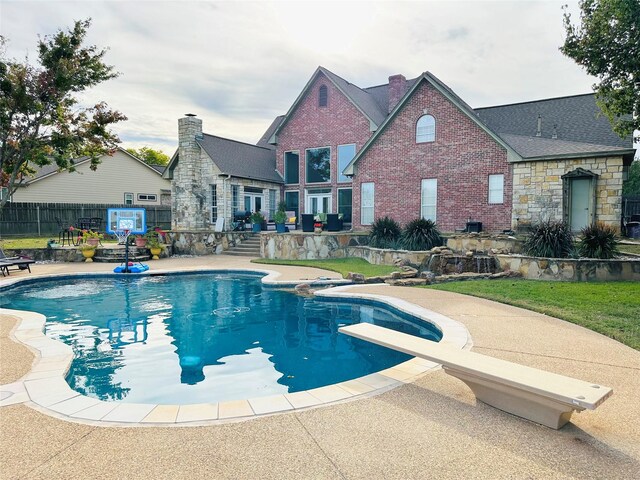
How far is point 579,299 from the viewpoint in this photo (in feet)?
27.7

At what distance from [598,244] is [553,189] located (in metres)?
4.47

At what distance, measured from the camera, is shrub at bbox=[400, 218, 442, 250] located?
1419 centimetres

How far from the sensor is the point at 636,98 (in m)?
9.54

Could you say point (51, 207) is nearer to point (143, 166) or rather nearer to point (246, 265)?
point (143, 166)

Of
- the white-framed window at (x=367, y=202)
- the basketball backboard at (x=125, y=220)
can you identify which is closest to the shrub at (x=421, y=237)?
the white-framed window at (x=367, y=202)

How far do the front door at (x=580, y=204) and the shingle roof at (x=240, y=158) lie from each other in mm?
15813

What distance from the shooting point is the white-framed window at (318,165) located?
24031 millimetres

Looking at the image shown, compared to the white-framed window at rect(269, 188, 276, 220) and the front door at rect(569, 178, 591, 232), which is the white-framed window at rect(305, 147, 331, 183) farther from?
the front door at rect(569, 178, 591, 232)

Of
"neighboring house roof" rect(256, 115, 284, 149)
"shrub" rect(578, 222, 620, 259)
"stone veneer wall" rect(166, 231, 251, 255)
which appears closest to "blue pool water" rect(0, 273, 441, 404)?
"shrub" rect(578, 222, 620, 259)

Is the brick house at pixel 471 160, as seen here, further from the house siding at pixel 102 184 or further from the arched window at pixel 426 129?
the house siding at pixel 102 184

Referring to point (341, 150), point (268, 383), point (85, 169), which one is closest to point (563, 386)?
point (268, 383)

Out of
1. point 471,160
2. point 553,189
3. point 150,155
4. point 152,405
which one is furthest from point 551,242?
point 150,155

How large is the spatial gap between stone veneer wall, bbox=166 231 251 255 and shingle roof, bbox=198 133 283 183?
358 cm

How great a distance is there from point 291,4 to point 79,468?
9.58 metres
